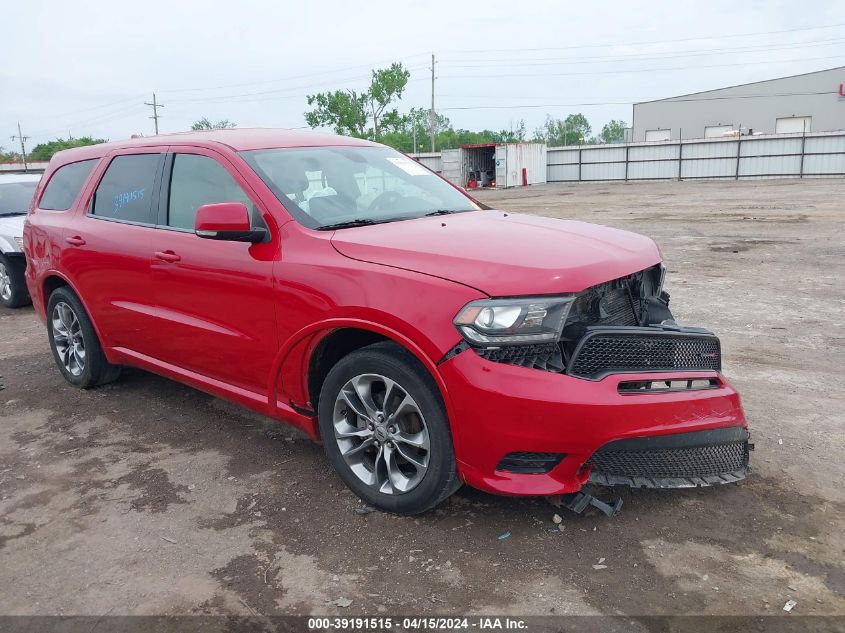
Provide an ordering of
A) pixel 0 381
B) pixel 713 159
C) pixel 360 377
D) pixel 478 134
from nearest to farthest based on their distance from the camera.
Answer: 1. pixel 360 377
2. pixel 0 381
3. pixel 713 159
4. pixel 478 134

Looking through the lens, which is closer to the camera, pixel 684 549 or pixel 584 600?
pixel 584 600

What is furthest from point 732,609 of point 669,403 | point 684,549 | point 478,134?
point 478,134

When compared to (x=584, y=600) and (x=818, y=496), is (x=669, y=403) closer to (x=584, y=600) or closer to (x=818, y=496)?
(x=584, y=600)

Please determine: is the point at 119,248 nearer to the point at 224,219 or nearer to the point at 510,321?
the point at 224,219

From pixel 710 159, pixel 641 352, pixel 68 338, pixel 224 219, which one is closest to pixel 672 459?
pixel 641 352

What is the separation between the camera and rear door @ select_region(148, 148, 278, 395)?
3637mm

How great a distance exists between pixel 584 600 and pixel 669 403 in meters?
0.86

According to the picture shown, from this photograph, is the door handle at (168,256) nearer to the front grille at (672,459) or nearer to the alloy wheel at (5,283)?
the front grille at (672,459)

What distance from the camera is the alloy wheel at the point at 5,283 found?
28.4 feet

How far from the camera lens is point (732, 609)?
2.59 m

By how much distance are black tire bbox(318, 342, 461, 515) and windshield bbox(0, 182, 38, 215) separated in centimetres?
782

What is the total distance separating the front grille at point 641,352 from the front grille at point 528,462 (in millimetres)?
365

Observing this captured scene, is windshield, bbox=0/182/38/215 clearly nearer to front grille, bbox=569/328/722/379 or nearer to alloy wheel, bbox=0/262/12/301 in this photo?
alloy wheel, bbox=0/262/12/301

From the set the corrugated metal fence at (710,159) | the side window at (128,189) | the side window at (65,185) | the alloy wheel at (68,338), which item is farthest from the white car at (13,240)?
the corrugated metal fence at (710,159)
